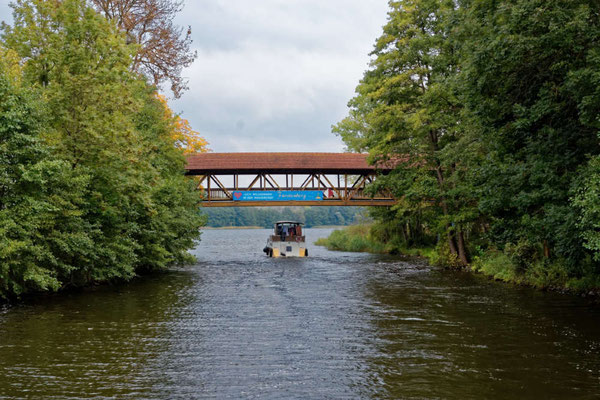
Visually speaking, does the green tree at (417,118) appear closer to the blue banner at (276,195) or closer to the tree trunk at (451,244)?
the tree trunk at (451,244)

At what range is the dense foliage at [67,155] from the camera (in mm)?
12391

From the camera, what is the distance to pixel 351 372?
7738 millimetres

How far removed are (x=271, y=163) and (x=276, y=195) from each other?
6.78ft

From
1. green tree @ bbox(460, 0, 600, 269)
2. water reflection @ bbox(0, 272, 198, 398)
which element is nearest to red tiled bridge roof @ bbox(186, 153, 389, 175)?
water reflection @ bbox(0, 272, 198, 398)

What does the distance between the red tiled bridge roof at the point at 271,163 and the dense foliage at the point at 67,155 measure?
1134 cm

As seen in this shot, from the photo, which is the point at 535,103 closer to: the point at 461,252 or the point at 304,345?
the point at 304,345

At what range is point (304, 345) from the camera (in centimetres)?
939

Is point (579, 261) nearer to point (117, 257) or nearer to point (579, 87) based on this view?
point (579, 87)

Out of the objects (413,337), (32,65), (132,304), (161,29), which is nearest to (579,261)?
(413,337)

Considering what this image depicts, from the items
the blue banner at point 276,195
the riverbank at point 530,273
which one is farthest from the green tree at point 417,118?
the blue banner at point 276,195

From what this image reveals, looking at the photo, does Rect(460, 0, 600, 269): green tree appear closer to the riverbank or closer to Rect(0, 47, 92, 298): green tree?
the riverbank

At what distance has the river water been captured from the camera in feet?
23.0

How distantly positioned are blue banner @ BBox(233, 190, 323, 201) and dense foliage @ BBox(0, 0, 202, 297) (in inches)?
471

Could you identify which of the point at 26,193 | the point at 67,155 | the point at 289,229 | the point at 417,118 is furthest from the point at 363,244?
the point at 26,193
